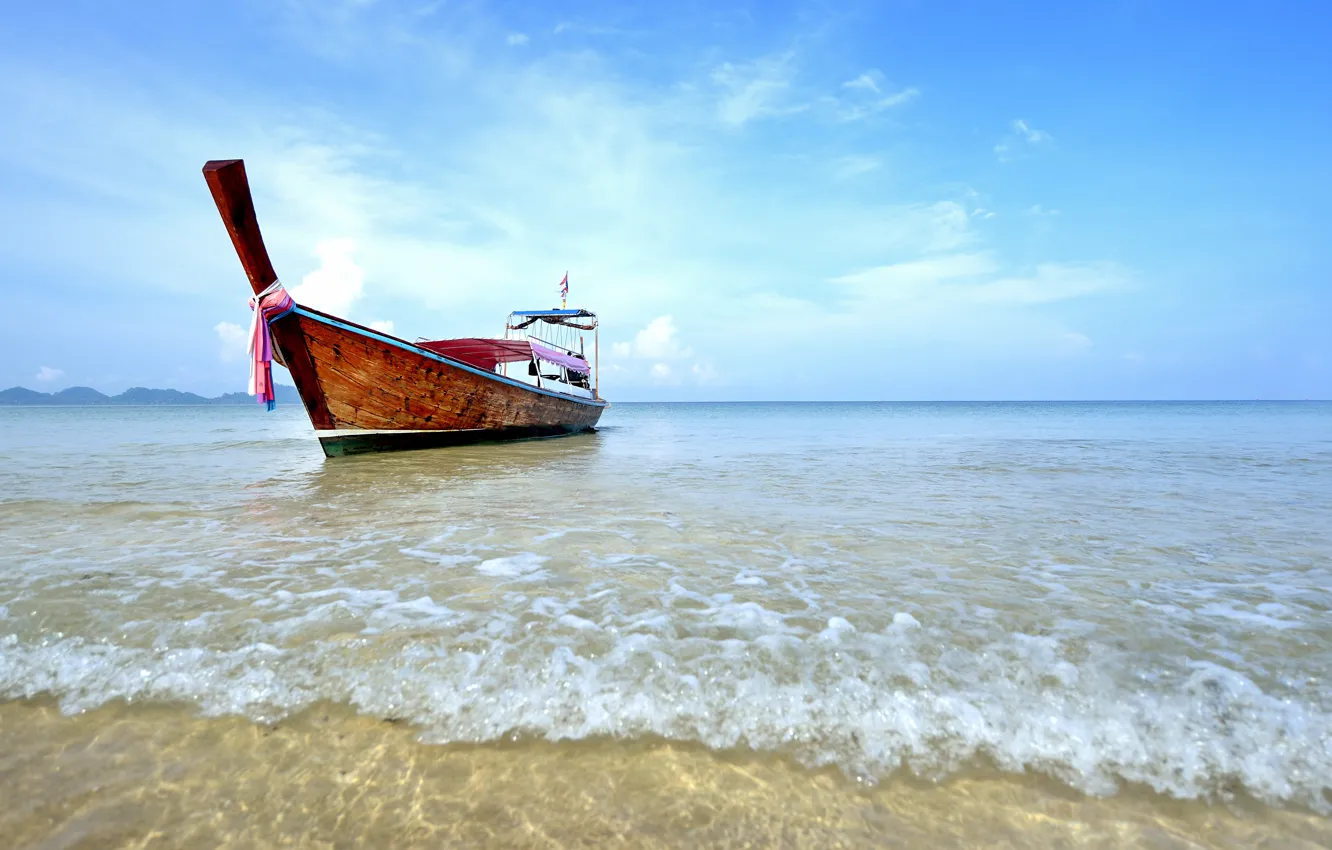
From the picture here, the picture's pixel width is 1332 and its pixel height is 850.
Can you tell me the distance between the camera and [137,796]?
1701 millimetres

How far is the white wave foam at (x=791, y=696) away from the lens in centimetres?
192

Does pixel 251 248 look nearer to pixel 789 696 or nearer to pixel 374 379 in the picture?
pixel 374 379

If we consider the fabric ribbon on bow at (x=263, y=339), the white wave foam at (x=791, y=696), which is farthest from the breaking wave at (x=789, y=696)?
the fabric ribbon on bow at (x=263, y=339)

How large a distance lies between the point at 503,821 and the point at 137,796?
1.05 meters

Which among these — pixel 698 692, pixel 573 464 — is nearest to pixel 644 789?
pixel 698 692

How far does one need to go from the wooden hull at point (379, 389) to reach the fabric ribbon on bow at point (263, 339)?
46cm

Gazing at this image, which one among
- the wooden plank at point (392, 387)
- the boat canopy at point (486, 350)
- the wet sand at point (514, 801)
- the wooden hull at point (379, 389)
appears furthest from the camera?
the boat canopy at point (486, 350)

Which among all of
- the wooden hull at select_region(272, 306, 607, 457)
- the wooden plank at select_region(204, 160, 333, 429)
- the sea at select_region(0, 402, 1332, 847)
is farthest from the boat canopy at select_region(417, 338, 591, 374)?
the sea at select_region(0, 402, 1332, 847)

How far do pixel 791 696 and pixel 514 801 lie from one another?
1.06 m

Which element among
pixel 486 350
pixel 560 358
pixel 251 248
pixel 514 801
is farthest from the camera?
pixel 560 358

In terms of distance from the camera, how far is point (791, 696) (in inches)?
89.2

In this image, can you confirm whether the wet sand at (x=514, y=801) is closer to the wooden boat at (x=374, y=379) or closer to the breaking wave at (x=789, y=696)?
the breaking wave at (x=789, y=696)

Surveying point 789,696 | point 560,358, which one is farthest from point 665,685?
point 560,358

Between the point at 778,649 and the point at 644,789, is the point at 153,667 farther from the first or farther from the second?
the point at 778,649
